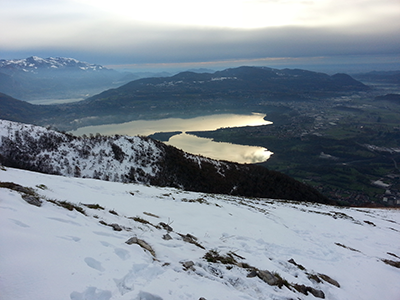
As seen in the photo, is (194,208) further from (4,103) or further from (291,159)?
(4,103)

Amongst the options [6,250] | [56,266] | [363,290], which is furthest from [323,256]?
[6,250]

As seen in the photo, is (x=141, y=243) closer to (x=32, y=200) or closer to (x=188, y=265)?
(x=188, y=265)

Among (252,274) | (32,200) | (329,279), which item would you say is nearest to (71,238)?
(32,200)

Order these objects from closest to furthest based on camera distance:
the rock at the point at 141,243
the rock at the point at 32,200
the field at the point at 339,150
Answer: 1. the rock at the point at 141,243
2. the rock at the point at 32,200
3. the field at the point at 339,150

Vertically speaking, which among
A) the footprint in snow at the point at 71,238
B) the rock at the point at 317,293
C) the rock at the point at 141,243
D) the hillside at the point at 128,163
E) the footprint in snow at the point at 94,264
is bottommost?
the hillside at the point at 128,163

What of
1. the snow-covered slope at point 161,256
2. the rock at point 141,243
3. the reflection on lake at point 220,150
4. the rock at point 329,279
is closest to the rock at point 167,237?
the snow-covered slope at point 161,256

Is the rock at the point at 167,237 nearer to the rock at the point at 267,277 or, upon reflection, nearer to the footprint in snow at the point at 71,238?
the footprint in snow at the point at 71,238
